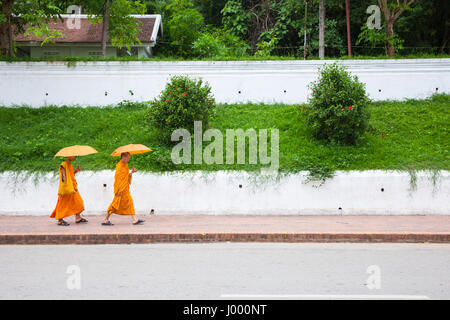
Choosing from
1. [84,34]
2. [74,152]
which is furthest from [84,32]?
[74,152]

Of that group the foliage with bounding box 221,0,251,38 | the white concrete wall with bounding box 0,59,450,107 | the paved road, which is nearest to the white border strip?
the paved road

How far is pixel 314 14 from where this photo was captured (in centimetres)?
2488

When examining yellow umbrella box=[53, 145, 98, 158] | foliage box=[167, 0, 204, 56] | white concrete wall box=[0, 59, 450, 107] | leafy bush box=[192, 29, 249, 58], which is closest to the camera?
yellow umbrella box=[53, 145, 98, 158]

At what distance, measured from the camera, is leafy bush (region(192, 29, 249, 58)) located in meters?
22.3

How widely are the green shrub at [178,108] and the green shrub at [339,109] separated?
10.3ft

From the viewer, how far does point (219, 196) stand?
454 inches

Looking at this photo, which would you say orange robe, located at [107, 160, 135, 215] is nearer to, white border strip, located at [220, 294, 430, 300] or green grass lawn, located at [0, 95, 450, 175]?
green grass lawn, located at [0, 95, 450, 175]

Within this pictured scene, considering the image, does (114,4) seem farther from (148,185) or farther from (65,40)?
(148,185)

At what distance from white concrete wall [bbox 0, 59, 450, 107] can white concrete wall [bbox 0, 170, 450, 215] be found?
16.8ft

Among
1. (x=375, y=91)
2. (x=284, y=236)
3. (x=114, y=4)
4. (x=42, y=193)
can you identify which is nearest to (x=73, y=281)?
(x=284, y=236)

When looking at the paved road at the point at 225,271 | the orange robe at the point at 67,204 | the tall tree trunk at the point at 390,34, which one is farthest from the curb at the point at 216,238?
the tall tree trunk at the point at 390,34

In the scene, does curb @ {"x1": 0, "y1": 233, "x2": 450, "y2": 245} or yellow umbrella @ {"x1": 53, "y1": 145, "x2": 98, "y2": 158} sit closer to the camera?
curb @ {"x1": 0, "y1": 233, "x2": 450, "y2": 245}

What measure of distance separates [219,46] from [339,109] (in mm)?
11966

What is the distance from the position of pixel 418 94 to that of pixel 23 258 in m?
13.8
